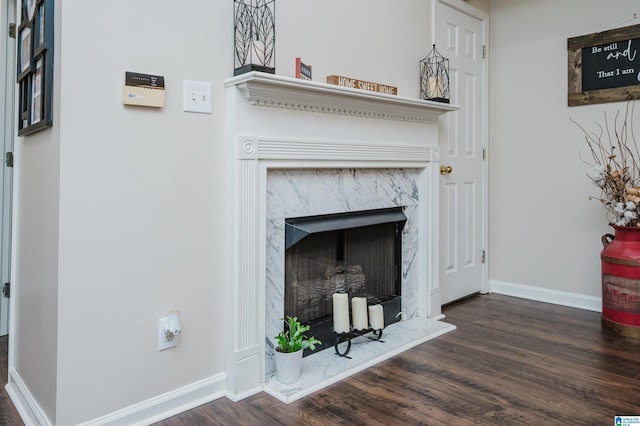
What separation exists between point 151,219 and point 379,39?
171cm

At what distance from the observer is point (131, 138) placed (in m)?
1.69

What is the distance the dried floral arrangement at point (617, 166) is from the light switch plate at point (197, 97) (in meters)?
2.39

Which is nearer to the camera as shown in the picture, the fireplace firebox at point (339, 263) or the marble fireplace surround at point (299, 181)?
the marble fireplace surround at point (299, 181)

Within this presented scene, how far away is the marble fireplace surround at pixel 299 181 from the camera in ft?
6.42

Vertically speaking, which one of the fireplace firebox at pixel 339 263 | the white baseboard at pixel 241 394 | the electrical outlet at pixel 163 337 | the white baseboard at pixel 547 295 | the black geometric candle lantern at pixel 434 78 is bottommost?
the white baseboard at pixel 241 394

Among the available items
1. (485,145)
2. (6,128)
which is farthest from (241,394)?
(485,145)

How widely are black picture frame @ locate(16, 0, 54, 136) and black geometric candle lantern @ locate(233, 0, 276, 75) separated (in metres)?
0.69

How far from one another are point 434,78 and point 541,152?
3.55 ft

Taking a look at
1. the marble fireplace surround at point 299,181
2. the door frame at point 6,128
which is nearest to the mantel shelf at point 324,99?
the marble fireplace surround at point 299,181

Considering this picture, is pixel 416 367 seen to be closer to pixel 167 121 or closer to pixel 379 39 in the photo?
pixel 167 121

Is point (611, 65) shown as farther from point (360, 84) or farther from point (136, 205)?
point (136, 205)

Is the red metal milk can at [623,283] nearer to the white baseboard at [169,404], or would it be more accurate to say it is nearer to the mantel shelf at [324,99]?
the mantel shelf at [324,99]

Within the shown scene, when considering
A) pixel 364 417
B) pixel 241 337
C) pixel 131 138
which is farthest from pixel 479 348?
pixel 131 138

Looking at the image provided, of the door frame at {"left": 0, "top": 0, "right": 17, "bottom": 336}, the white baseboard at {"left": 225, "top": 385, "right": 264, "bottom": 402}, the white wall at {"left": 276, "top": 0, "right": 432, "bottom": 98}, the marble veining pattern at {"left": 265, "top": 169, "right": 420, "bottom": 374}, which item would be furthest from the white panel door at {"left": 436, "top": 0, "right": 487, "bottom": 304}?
the door frame at {"left": 0, "top": 0, "right": 17, "bottom": 336}
